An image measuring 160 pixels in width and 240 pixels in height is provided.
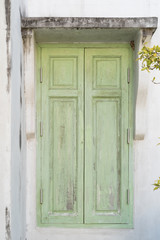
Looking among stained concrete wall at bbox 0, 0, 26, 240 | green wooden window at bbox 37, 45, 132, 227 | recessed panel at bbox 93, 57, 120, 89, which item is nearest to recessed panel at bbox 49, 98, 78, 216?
green wooden window at bbox 37, 45, 132, 227

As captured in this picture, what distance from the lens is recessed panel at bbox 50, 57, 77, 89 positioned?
152 inches

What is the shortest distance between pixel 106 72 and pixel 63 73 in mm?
457

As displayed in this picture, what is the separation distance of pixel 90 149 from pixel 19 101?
970 millimetres

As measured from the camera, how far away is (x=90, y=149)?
3.85 m

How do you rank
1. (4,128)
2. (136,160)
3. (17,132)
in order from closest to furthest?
(4,128)
(17,132)
(136,160)

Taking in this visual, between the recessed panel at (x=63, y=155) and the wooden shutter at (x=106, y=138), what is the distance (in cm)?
14

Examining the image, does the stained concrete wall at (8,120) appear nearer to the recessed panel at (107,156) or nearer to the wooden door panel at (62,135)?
the wooden door panel at (62,135)

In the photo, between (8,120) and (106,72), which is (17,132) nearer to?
(8,120)

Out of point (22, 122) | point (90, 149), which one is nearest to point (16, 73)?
point (22, 122)

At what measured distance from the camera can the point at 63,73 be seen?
12.7ft

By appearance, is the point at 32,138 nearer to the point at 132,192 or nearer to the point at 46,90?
the point at 46,90

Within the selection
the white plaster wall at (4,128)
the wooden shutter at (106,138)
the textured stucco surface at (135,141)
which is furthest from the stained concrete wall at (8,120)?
the wooden shutter at (106,138)

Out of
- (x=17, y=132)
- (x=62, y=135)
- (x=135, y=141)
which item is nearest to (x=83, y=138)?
(x=62, y=135)

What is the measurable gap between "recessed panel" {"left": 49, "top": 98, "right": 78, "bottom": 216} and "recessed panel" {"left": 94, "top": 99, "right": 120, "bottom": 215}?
0.23 meters
